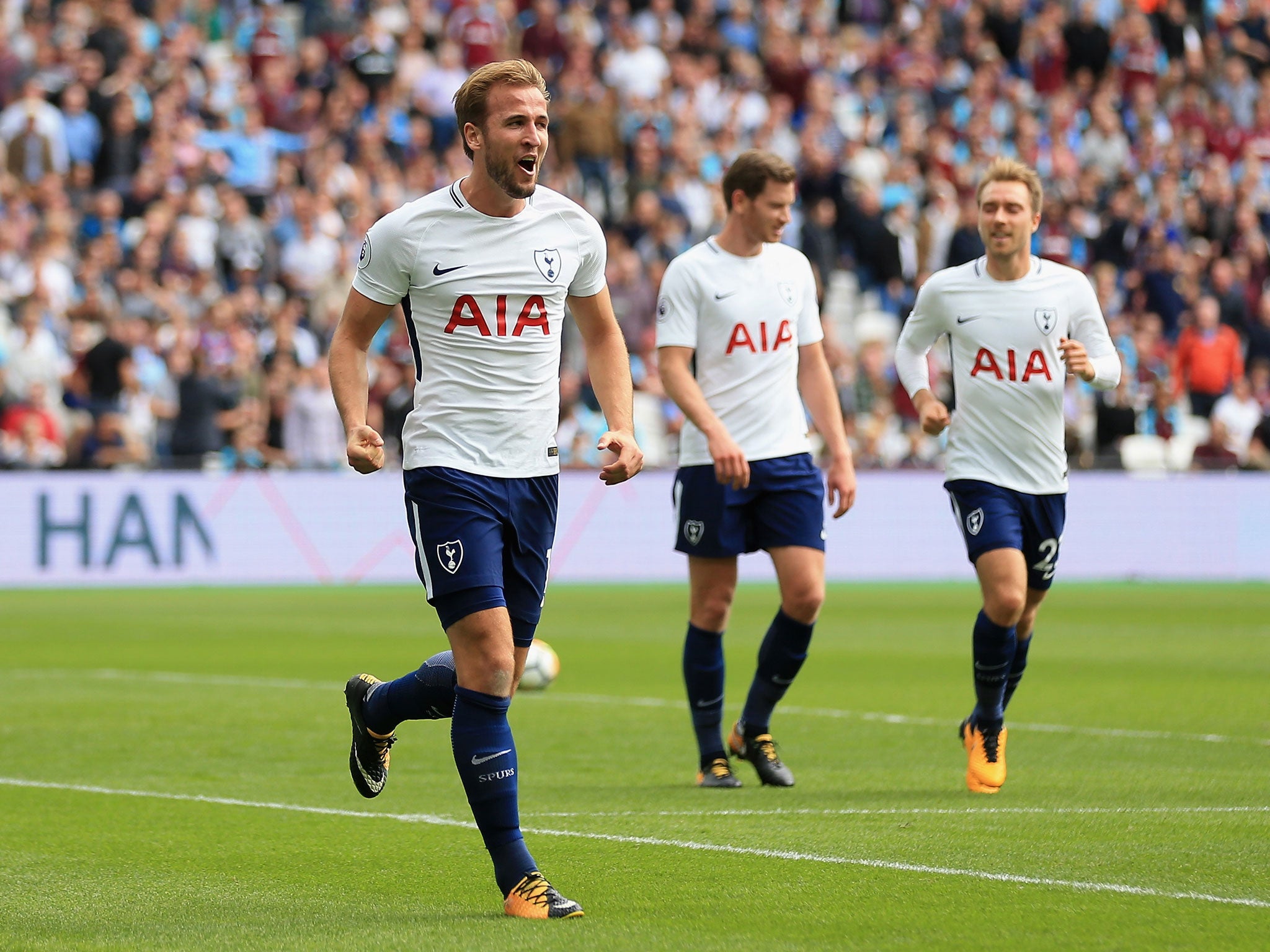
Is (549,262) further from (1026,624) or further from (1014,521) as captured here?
(1026,624)

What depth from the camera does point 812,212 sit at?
2697 cm

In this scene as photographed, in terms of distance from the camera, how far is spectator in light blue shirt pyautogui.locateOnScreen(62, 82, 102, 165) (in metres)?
24.3

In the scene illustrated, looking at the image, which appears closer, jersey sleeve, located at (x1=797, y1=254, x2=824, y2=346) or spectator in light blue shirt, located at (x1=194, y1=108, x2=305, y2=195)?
jersey sleeve, located at (x1=797, y1=254, x2=824, y2=346)

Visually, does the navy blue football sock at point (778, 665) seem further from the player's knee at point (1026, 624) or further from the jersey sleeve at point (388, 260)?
the jersey sleeve at point (388, 260)

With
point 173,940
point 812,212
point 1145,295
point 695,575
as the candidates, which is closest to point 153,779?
point 695,575

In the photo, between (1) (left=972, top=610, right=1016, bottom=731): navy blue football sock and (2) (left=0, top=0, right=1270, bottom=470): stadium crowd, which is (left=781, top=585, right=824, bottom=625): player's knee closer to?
(1) (left=972, top=610, right=1016, bottom=731): navy blue football sock

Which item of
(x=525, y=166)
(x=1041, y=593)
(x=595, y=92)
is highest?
(x=595, y=92)

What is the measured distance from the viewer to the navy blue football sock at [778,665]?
9.03 m

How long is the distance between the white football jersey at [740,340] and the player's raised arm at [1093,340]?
1.15 m

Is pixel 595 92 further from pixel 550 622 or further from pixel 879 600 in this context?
pixel 550 622

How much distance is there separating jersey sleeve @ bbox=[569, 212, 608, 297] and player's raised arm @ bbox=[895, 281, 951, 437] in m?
2.86

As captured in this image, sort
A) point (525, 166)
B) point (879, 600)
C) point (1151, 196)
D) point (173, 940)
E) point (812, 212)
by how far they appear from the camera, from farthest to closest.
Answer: point (1151, 196) < point (812, 212) < point (879, 600) < point (525, 166) < point (173, 940)

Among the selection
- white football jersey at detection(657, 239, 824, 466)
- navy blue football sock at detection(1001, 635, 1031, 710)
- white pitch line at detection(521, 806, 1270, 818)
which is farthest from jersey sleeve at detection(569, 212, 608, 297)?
navy blue football sock at detection(1001, 635, 1031, 710)

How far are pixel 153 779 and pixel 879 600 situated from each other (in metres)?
12.8
